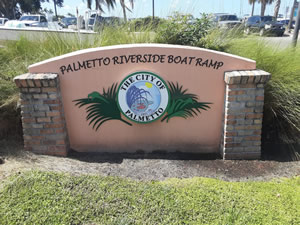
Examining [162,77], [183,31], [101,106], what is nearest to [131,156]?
[101,106]

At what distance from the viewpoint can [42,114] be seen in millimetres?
3643

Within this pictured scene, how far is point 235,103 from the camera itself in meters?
3.61

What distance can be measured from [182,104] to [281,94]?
5.05ft

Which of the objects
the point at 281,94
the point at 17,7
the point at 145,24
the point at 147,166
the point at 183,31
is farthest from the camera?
the point at 17,7

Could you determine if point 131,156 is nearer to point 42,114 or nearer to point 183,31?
point 42,114

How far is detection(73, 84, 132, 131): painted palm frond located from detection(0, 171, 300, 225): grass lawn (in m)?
1.05

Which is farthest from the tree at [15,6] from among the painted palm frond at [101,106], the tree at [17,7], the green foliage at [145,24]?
the painted palm frond at [101,106]

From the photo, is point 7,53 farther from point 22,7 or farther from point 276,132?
point 22,7

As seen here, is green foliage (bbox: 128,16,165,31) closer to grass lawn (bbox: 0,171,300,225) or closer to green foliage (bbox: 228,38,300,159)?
green foliage (bbox: 228,38,300,159)

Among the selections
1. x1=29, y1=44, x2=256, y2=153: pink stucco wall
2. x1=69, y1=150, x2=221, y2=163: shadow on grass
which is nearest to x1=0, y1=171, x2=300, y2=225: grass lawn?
x1=69, y1=150, x2=221, y2=163: shadow on grass

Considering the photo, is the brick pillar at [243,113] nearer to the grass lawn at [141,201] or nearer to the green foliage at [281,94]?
the green foliage at [281,94]

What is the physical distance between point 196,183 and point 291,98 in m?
2.04

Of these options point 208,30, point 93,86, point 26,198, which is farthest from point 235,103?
point 26,198

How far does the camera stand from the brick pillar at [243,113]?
138 inches
